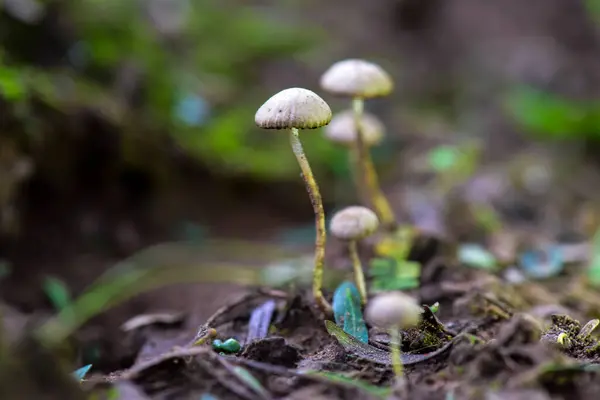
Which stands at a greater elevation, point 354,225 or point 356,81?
point 356,81

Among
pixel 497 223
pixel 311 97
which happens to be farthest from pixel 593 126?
pixel 311 97

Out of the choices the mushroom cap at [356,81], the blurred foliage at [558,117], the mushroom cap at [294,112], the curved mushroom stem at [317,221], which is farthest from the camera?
the blurred foliage at [558,117]

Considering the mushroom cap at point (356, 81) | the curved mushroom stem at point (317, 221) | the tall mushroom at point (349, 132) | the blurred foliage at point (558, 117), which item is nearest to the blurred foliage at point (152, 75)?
the tall mushroom at point (349, 132)

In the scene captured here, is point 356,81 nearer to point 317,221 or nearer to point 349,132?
point 349,132

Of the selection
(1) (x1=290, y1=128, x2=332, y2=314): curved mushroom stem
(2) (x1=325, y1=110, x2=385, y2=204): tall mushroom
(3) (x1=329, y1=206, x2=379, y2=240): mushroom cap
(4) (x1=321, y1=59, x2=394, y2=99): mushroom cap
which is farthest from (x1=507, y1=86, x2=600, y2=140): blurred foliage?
(1) (x1=290, y1=128, x2=332, y2=314): curved mushroom stem

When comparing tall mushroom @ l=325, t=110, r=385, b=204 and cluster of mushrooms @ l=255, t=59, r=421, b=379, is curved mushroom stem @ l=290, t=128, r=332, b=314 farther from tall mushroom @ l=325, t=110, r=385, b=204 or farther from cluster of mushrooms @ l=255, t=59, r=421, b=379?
tall mushroom @ l=325, t=110, r=385, b=204

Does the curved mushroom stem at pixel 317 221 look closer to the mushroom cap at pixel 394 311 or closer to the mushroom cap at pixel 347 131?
the mushroom cap at pixel 394 311

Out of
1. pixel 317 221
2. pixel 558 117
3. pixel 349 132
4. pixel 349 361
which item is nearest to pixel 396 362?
pixel 349 361
